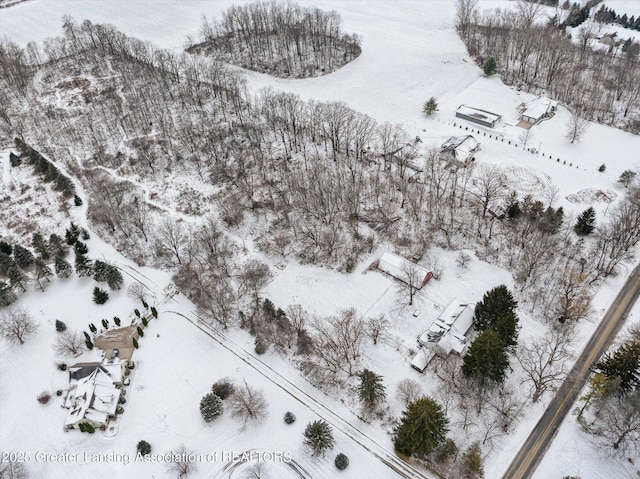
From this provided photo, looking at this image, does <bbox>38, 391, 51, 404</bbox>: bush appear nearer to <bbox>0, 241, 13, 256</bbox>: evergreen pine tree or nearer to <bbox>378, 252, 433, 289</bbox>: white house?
<bbox>0, 241, 13, 256</bbox>: evergreen pine tree

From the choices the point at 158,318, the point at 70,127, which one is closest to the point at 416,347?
the point at 158,318

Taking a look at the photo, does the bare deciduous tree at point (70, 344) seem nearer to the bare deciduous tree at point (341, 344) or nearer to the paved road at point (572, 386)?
the bare deciduous tree at point (341, 344)

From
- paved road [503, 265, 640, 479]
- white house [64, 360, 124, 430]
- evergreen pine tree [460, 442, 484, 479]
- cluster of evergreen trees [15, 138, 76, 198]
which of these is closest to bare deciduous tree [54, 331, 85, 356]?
white house [64, 360, 124, 430]

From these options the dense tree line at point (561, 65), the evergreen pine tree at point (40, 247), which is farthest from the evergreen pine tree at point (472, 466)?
the dense tree line at point (561, 65)

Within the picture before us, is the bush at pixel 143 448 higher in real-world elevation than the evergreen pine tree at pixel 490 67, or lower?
lower

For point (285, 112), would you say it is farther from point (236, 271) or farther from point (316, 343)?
point (316, 343)

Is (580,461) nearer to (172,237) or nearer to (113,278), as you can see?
(172,237)
